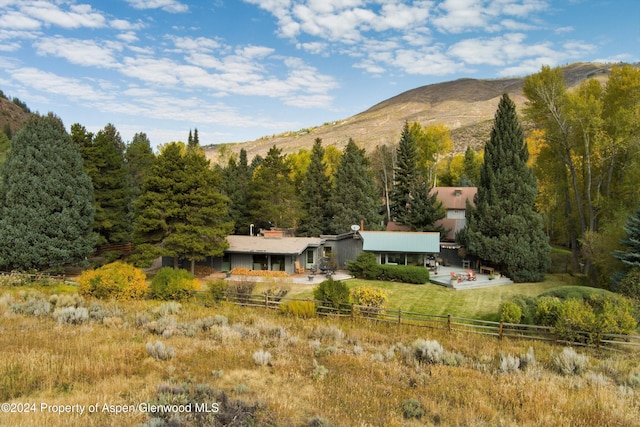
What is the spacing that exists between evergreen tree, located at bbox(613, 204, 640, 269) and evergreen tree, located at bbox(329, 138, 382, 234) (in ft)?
71.7

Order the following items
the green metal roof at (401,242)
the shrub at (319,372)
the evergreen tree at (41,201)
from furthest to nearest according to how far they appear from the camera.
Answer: the green metal roof at (401,242)
the evergreen tree at (41,201)
the shrub at (319,372)

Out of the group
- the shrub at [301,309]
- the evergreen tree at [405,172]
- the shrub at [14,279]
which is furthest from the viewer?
the evergreen tree at [405,172]

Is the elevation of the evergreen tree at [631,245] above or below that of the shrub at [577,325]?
above

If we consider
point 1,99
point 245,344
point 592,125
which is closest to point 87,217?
point 245,344

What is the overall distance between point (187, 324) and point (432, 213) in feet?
93.4

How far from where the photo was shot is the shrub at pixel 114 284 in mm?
17906

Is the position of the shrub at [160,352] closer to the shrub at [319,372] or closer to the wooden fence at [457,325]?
the shrub at [319,372]

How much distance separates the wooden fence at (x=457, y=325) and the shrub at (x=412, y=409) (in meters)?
6.47

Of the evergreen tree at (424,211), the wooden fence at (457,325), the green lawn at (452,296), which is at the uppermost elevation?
the evergreen tree at (424,211)

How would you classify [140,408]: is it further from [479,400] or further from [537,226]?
[537,226]

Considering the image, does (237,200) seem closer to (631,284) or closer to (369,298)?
(369,298)

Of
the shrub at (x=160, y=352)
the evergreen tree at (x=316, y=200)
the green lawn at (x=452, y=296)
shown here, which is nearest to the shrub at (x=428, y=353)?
the shrub at (x=160, y=352)

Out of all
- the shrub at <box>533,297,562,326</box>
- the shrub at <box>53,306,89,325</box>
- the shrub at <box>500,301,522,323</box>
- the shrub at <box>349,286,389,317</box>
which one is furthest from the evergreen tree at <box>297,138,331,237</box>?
the shrub at <box>53,306,89,325</box>

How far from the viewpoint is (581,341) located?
43.1 ft
